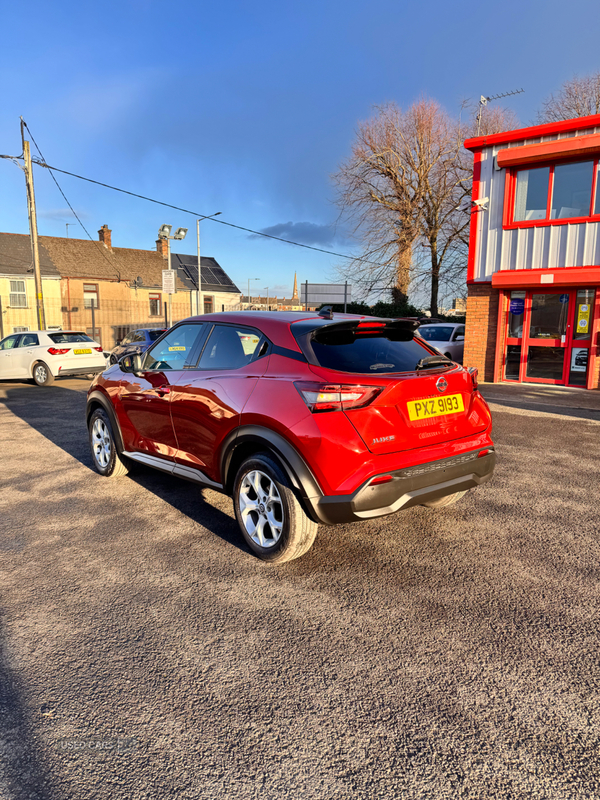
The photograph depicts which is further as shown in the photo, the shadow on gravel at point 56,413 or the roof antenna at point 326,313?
the shadow on gravel at point 56,413

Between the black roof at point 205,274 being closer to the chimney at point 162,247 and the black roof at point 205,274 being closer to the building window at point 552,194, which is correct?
the chimney at point 162,247

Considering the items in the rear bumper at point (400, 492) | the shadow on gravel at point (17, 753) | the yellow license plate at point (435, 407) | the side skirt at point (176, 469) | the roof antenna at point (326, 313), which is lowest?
the shadow on gravel at point (17, 753)

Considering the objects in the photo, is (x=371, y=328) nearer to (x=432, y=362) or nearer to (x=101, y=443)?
(x=432, y=362)

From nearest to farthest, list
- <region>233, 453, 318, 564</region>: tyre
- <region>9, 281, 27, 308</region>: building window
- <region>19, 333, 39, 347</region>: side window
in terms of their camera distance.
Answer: <region>233, 453, 318, 564</region>: tyre < <region>19, 333, 39, 347</region>: side window < <region>9, 281, 27, 308</region>: building window

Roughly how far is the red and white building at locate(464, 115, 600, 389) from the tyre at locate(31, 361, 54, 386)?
1103 cm

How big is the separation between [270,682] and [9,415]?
925cm

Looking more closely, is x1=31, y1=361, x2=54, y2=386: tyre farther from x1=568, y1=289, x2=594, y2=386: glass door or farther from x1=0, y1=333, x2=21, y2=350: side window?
x1=568, y1=289, x2=594, y2=386: glass door

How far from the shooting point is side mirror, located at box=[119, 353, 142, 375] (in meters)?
5.16

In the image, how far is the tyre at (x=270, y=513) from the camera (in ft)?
11.6

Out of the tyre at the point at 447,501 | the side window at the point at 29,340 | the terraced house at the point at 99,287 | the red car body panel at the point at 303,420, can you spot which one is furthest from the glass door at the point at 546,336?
the terraced house at the point at 99,287

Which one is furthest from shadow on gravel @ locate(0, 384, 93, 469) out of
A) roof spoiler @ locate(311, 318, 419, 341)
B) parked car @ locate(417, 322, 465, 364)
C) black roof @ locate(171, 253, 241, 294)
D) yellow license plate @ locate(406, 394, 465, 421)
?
black roof @ locate(171, 253, 241, 294)

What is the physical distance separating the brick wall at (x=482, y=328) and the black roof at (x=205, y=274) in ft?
103

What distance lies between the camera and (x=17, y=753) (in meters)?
2.14

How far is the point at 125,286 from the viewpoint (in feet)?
125
